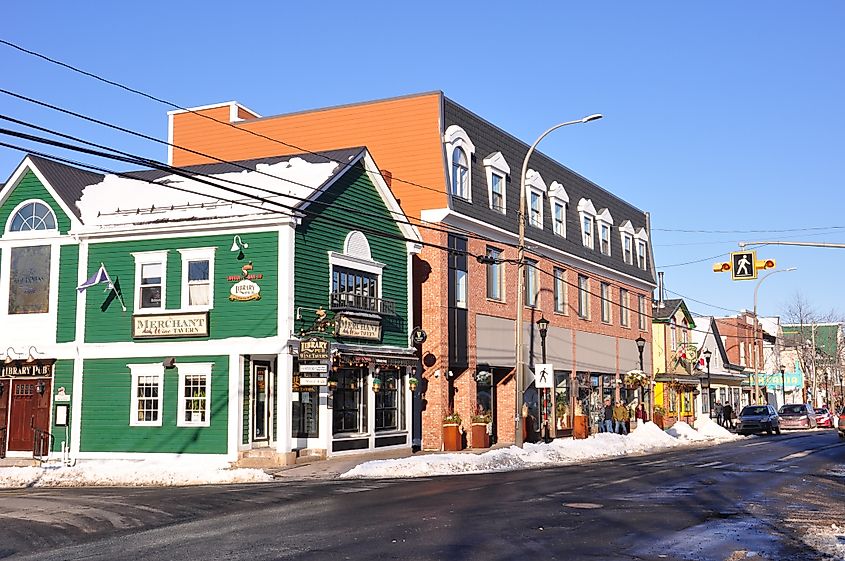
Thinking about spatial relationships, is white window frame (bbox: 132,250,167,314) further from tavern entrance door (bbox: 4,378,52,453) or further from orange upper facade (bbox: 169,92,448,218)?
orange upper facade (bbox: 169,92,448,218)

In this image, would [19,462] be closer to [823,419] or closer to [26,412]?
[26,412]

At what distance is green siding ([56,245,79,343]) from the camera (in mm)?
28031

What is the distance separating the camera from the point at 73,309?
92.1ft

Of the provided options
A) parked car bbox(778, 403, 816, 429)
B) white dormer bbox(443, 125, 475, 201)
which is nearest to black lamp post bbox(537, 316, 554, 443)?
white dormer bbox(443, 125, 475, 201)

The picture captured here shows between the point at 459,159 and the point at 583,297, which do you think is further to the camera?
the point at 583,297

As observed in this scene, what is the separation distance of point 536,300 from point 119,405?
19354mm

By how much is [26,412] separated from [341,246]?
10633mm

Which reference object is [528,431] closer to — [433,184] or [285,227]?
[433,184]

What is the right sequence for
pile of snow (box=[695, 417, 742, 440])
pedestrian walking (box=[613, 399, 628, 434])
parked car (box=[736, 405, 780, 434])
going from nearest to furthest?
pedestrian walking (box=[613, 399, 628, 434]) → pile of snow (box=[695, 417, 742, 440]) → parked car (box=[736, 405, 780, 434])

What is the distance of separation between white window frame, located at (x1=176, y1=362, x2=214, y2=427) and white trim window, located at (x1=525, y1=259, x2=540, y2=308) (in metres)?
17.1

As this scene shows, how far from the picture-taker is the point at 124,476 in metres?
22.7

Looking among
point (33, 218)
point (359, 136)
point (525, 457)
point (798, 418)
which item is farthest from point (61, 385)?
point (798, 418)

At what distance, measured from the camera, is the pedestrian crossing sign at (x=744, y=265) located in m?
27.7

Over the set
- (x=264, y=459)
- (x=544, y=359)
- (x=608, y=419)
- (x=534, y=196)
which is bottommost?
(x=264, y=459)
